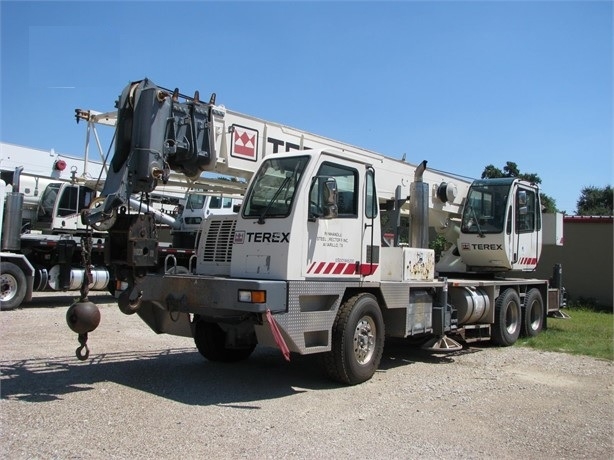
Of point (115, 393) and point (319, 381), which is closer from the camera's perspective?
point (115, 393)

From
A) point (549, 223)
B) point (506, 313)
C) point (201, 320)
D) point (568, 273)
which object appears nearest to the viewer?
point (201, 320)

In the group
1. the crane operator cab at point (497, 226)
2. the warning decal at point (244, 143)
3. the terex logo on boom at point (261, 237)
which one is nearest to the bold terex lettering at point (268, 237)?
the terex logo on boom at point (261, 237)

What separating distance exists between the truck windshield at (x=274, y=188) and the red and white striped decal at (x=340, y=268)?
75 cm

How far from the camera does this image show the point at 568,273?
20641 mm

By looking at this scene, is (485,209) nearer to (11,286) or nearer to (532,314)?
(532,314)

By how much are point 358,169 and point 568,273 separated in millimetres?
15720

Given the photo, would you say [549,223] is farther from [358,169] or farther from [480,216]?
[358,169]

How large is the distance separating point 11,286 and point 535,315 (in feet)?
39.8

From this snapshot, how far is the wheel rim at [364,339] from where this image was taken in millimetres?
7348

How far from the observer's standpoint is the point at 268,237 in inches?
269

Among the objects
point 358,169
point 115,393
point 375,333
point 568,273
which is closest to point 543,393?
point 375,333

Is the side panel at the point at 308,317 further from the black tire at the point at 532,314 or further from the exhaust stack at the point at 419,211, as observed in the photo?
the black tire at the point at 532,314

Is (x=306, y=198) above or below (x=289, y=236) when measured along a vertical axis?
above

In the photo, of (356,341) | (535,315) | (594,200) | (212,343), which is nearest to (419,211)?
(356,341)
